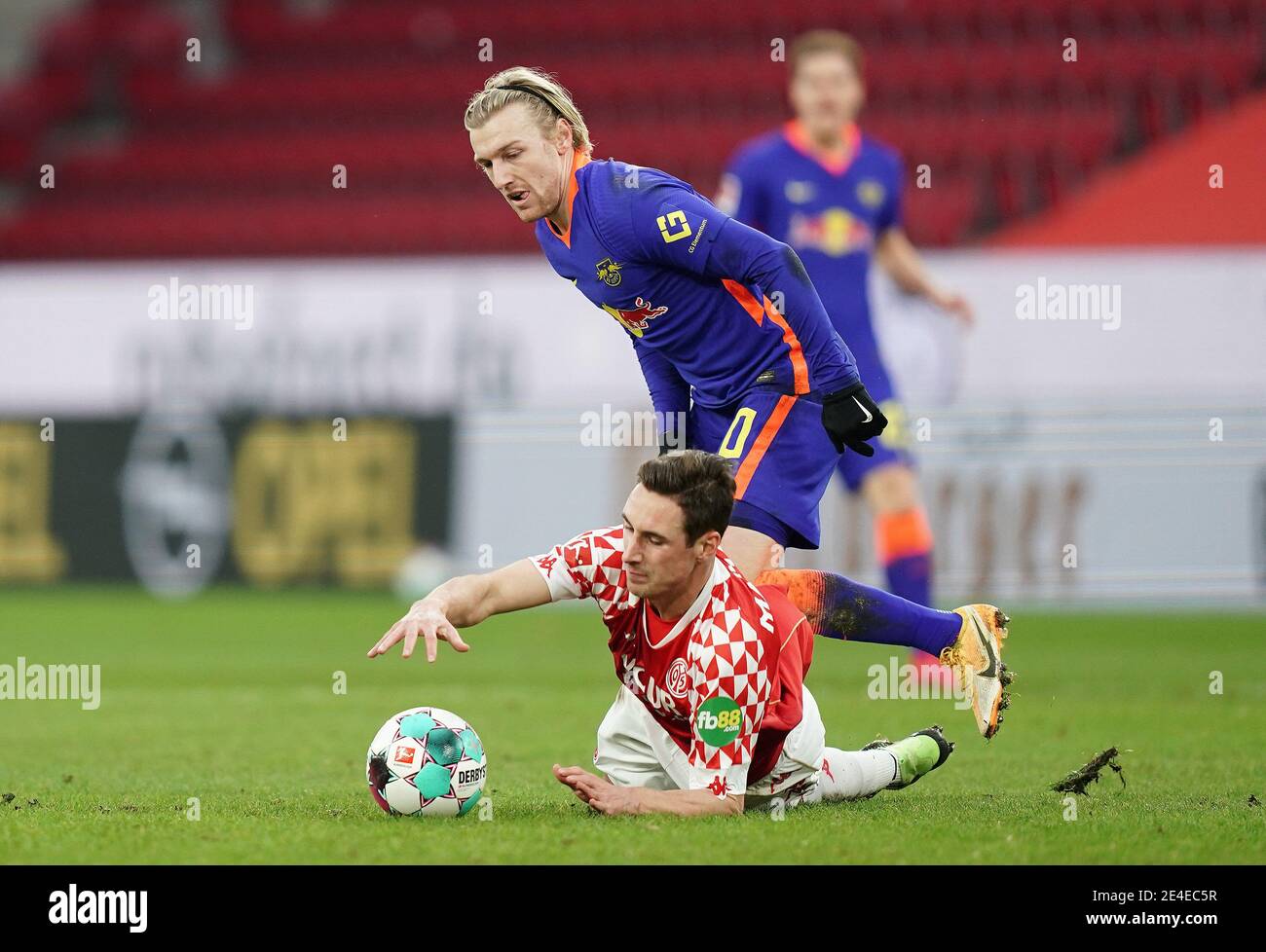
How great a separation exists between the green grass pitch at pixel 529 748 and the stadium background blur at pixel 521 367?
0.08 meters

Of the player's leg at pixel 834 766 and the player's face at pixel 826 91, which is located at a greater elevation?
the player's face at pixel 826 91

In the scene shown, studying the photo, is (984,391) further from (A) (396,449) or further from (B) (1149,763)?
(B) (1149,763)

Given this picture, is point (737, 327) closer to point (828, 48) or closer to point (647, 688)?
point (647, 688)

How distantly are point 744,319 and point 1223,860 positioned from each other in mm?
2055

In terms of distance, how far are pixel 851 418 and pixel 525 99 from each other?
1.28 metres

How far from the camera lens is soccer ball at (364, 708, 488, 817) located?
4668 millimetres

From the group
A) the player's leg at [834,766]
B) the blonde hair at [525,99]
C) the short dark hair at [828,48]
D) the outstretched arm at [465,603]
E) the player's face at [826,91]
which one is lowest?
the player's leg at [834,766]

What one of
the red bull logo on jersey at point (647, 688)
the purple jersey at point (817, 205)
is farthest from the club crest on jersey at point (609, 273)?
the purple jersey at point (817, 205)

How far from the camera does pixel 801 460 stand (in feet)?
17.1

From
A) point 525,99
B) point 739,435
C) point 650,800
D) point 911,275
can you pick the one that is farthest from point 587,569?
point 911,275

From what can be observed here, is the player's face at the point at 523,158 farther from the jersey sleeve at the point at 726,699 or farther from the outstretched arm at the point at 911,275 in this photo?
the outstretched arm at the point at 911,275

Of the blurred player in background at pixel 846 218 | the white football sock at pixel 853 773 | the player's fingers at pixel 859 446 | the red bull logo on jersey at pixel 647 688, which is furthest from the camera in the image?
the blurred player in background at pixel 846 218

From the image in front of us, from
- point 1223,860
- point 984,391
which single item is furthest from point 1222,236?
point 1223,860

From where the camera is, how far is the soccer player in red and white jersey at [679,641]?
173 inches
